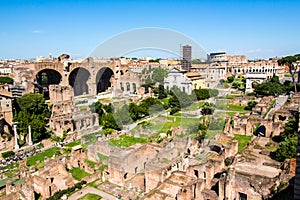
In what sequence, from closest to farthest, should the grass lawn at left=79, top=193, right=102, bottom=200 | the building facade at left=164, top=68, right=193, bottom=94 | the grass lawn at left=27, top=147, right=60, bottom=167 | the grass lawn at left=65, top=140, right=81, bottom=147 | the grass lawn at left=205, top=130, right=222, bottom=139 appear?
the grass lawn at left=79, top=193, right=102, bottom=200
the grass lawn at left=27, top=147, right=60, bottom=167
the grass lawn at left=205, top=130, right=222, bottom=139
the grass lawn at left=65, top=140, right=81, bottom=147
the building facade at left=164, top=68, right=193, bottom=94

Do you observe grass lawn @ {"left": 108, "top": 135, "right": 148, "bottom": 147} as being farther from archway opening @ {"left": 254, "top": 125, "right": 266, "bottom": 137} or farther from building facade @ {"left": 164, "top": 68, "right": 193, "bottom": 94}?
building facade @ {"left": 164, "top": 68, "right": 193, "bottom": 94}

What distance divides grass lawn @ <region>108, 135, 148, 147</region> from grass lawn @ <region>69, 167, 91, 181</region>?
4.94 metres

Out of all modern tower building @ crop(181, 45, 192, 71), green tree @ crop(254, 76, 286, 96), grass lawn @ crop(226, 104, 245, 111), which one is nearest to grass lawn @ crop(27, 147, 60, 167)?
grass lawn @ crop(226, 104, 245, 111)

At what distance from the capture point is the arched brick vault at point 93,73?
4465cm

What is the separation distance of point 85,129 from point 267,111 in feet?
75.6

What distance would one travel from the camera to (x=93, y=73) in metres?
53.9

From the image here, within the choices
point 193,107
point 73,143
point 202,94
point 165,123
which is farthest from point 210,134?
point 202,94

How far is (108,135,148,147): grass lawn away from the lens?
24.0 meters

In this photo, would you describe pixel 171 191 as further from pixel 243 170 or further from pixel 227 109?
pixel 227 109

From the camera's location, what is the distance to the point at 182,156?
61.9ft

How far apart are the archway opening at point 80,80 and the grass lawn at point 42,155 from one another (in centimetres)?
3105

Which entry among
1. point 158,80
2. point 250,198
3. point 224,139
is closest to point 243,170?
point 250,198

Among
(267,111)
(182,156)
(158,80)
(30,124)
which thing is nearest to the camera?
(182,156)

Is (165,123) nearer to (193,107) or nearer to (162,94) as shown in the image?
(193,107)
